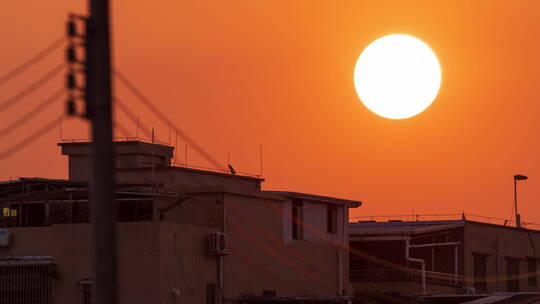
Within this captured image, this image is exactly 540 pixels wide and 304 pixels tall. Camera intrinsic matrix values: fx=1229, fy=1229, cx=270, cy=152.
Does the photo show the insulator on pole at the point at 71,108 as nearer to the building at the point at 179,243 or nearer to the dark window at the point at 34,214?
the building at the point at 179,243

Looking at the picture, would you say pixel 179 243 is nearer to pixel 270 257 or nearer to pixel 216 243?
pixel 216 243

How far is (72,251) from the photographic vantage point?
4638cm

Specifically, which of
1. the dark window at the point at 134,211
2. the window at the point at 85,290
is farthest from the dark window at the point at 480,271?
the window at the point at 85,290

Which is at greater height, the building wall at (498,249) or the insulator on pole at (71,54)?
the insulator on pole at (71,54)

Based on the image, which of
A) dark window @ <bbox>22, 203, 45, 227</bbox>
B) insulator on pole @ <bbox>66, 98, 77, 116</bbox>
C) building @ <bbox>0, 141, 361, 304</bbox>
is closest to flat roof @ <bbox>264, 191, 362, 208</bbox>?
building @ <bbox>0, 141, 361, 304</bbox>

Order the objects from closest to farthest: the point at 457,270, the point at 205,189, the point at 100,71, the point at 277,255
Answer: the point at 100,71
the point at 205,189
the point at 277,255
the point at 457,270

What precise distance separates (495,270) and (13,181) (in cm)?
3042

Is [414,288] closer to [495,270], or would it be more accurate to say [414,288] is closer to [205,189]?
[495,270]

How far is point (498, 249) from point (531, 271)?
207 inches

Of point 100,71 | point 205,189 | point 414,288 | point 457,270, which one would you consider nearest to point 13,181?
point 205,189

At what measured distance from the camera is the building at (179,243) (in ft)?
151

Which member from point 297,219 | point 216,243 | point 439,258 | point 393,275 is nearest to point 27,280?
point 216,243

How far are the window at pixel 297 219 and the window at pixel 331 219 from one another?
2375mm

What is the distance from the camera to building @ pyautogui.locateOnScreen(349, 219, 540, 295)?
2532 inches
